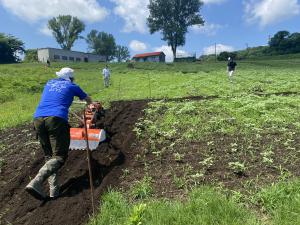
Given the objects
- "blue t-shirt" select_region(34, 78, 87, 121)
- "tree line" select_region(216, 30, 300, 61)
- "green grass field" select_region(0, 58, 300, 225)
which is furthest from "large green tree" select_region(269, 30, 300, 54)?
"blue t-shirt" select_region(34, 78, 87, 121)

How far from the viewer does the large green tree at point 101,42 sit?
367ft

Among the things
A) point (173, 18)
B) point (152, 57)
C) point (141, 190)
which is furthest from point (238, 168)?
point (152, 57)

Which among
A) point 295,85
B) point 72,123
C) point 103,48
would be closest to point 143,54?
point 103,48

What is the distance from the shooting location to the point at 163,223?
18.1 ft

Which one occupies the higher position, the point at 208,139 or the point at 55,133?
the point at 55,133

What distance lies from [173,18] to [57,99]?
3004 inches

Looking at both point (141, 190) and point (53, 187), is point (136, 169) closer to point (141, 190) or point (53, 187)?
point (141, 190)

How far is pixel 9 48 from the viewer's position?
77.8 meters

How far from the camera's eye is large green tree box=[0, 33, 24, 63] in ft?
249

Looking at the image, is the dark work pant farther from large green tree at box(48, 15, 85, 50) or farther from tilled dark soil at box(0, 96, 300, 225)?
large green tree at box(48, 15, 85, 50)

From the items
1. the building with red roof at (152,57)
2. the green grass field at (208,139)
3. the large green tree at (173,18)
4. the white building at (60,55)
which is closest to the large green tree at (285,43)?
the large green tree at (173,18)

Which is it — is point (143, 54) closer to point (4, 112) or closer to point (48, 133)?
point (4, 112)

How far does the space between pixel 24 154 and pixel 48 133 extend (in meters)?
2.73

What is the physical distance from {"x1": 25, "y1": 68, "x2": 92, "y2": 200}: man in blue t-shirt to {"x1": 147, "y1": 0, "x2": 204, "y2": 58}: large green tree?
7407 cm
